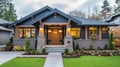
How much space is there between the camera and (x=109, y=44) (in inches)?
889

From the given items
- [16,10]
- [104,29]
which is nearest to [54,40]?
[104,29]

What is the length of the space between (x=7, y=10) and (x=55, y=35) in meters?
41.4

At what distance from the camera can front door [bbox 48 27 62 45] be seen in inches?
970

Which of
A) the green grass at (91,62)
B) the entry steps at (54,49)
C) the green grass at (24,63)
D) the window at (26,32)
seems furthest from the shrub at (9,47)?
the green grass at (91,62)

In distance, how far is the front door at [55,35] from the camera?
80.8 feet

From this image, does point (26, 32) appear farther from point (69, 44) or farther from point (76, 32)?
point (69, 44)

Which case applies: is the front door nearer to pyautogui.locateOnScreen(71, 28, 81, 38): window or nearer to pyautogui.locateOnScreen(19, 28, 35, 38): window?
pyautogui.locateOnScreen(71, 28, 81, 38): window

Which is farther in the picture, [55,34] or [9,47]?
[55,34]

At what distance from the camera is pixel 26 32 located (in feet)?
85.1

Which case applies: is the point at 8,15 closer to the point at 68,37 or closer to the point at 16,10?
the point at 16,10

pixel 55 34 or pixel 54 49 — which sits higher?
pixel 55 34

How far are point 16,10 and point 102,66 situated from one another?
58.6 metres

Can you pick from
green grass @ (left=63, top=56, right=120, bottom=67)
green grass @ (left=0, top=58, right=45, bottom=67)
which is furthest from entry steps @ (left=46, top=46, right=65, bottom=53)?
green grass @ (left=0, top=58, right=45, bottom=67)

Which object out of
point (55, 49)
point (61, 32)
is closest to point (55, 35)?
point (61, 32)
